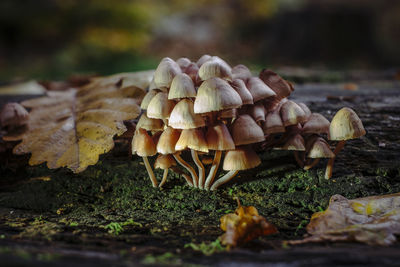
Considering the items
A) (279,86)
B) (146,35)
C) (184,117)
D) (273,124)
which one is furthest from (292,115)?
(146,35)

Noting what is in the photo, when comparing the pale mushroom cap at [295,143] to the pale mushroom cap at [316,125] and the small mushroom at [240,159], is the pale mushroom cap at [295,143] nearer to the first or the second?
the pale mushroom cap at [316,125]

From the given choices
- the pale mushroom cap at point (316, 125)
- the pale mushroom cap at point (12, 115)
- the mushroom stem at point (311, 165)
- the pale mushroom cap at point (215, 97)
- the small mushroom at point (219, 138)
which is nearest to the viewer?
the pale mushroom cap at point (215, 97)

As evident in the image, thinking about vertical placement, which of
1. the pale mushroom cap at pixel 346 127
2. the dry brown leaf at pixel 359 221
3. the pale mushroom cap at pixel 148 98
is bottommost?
the dry brown leaf at pixel 359 221

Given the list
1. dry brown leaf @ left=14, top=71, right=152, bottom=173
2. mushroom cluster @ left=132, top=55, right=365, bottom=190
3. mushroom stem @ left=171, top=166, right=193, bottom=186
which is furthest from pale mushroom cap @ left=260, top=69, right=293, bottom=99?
dry brown leaf @ left=14, top=71, right=152, bottom=173

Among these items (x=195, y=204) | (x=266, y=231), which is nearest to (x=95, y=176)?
(x=195, y=204)

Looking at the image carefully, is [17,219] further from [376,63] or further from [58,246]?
[376,63]

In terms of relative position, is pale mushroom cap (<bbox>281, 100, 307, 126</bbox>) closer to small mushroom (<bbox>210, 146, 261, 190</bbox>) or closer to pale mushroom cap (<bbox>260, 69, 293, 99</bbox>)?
pale mushroom cap (<bbox>260, 69, 293, 99</bbox>)

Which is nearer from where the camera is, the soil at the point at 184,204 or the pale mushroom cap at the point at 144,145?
the soil at the point at 184,204

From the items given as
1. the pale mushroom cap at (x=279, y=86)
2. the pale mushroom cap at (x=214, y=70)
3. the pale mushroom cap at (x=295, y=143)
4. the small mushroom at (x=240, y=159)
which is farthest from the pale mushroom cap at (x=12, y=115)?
the pale mushroom cap at (x=295, y=143)
